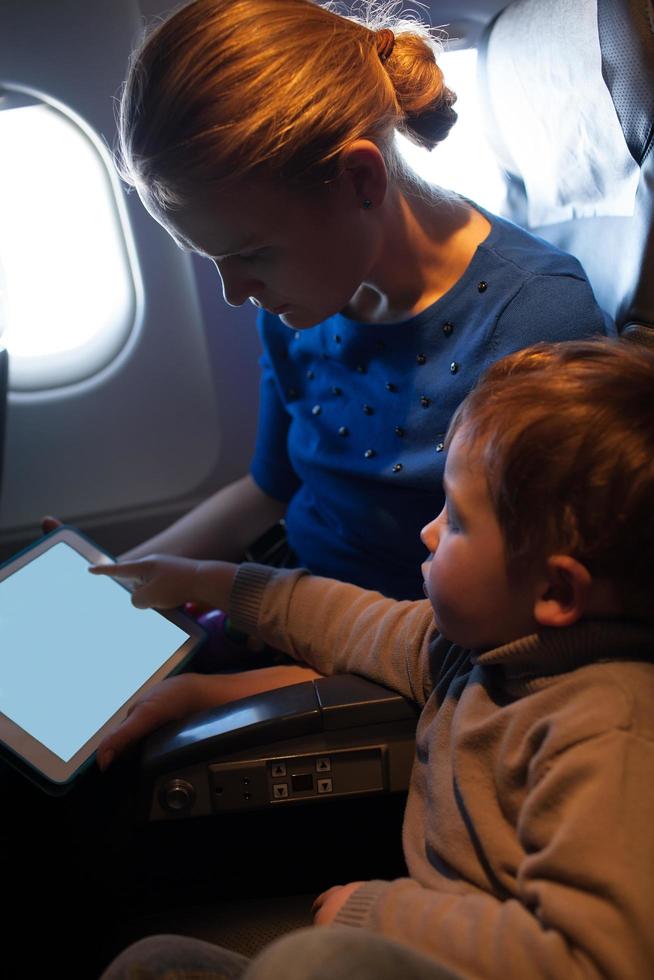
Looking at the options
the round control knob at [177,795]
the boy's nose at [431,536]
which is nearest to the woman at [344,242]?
the boy's nose at [431,536]

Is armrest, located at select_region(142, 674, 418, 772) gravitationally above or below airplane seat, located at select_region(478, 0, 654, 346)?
below

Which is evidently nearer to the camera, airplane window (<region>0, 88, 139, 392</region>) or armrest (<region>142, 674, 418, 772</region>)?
armrest (<region>142, 674, 418, 772</region>)

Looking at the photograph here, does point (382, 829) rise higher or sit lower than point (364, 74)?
lower

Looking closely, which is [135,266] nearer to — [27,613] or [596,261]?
[27,613]

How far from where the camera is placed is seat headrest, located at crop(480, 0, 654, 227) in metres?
0.92

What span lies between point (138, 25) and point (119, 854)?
4.09 feet

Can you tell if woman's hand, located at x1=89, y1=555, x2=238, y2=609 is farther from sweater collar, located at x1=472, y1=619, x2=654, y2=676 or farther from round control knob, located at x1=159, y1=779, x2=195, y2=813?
sweater collar, located at x1=472, y1=619, x2=654, y2=676

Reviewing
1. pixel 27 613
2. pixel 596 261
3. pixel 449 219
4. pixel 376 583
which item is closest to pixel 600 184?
pixel 596 261

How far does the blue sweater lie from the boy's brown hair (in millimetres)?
259

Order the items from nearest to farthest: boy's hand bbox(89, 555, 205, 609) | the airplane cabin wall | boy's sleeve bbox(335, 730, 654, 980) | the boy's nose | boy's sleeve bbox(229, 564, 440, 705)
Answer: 1. boy's sleeve bbox(335, 730, 654, 980)
2. the boy's nose
3. boy's sleeve bbox(229, 564, 440, 705)
4. boy's hand bbox(89, 555, 205, 609)
5. the airplane cabin wall

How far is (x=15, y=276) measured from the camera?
5.37 ft

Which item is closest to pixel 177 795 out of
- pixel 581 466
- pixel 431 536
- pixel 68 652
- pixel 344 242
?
pixel 68 652

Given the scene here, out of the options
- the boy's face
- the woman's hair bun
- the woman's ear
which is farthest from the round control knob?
the woman's hair bun

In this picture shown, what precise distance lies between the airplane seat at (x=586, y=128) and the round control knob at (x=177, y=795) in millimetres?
725
